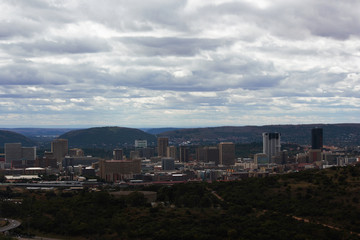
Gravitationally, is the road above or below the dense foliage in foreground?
below

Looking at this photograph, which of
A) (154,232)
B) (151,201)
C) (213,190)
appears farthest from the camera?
(213,190)

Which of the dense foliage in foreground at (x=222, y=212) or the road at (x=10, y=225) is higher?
the dense foliage in foreground at (x=222, y=212)

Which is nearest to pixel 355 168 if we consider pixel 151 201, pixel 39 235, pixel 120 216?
pixel 151 201

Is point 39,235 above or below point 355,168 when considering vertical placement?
below

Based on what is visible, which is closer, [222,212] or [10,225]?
[222,212]

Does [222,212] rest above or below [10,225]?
above

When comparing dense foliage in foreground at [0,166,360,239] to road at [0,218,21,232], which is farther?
road at [0,218,21,232]

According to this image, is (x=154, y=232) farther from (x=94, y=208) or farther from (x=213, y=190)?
(x=213, y=190)

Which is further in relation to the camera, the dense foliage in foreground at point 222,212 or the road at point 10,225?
the road at point 10,225
